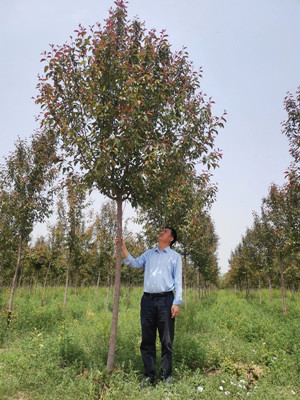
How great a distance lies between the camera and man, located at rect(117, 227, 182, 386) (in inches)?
173

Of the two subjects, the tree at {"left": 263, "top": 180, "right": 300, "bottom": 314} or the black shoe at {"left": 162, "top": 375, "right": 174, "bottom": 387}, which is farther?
the tree at {"left": 263, "top": 180, "right": 300, "bottom": 314}

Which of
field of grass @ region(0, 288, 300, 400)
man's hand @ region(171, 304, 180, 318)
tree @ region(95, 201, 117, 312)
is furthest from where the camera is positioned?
tree @ region(95, 201, 117, 312)

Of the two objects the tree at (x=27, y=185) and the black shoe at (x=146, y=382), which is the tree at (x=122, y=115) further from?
the tree at (x=27, y=185)

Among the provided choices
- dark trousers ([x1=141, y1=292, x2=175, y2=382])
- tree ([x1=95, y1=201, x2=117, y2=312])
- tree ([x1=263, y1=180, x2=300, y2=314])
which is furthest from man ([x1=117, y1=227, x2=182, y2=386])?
tree ([x1=95, y1=201, x2=117, y2=312])

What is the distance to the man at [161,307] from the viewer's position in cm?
439

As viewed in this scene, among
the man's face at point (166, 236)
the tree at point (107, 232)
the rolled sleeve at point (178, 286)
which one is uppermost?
the tree at point (107, 232)

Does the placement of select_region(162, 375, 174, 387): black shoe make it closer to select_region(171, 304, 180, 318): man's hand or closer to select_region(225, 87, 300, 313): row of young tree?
select_region(171, 304, 180, 318): man's hand

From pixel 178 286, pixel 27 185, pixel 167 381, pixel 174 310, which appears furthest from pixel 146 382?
pixel 27 185

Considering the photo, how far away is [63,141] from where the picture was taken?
491 cm

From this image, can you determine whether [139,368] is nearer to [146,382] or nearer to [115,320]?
[146,382]

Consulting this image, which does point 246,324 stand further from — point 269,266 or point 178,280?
point 269,266

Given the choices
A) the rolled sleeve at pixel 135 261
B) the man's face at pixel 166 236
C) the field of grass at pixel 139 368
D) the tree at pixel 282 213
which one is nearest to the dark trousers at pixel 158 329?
the field of grass at pixel 139 368

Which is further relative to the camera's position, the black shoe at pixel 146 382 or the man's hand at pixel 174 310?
the man's hand at pixel 174 310

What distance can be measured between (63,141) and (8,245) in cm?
869
